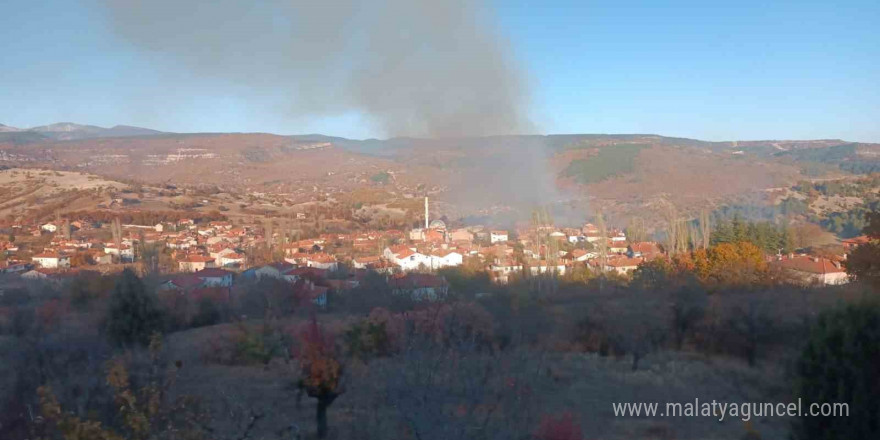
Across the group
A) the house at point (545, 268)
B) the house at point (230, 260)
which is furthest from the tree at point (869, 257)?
the house at point (230, 260)

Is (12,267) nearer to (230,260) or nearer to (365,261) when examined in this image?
(230,260)

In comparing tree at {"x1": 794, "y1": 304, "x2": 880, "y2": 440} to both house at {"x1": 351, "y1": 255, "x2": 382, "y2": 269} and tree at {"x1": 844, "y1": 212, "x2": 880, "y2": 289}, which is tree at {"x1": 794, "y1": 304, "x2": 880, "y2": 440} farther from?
house at {"x1": 351, "y1": 255, "x2": 382, "y2": 269}

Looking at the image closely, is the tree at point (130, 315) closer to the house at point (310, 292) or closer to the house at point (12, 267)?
the house at point (310, 292)

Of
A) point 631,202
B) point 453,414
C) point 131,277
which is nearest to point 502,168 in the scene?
point 631,202

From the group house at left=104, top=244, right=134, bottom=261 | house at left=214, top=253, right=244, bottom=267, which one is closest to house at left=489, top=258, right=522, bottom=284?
house at left=214, top=253, right=244, bottom=267

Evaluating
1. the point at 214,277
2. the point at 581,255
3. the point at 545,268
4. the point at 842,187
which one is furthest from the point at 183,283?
the point at 842,187
